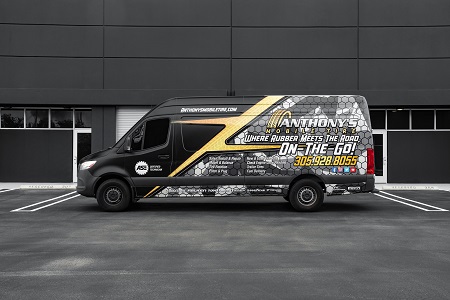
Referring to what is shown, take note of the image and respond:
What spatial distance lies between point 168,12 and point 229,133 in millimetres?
10429

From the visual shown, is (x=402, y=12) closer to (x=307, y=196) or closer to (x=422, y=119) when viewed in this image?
(x=422, y=119)

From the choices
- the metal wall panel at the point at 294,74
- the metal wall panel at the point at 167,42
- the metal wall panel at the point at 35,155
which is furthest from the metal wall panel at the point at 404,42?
the metal wall panel at the point at 35,155

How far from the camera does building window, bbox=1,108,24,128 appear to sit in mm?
19750

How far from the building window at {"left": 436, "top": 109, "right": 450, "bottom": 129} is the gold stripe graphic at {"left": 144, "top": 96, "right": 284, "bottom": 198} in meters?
11.7

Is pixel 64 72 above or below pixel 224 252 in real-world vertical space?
above

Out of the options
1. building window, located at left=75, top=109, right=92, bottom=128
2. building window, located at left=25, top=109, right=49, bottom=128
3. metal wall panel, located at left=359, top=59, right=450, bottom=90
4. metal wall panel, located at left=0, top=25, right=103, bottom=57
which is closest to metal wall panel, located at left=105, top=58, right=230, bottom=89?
metal wall panel, located at left=0, top=25, right=103, bottom=57

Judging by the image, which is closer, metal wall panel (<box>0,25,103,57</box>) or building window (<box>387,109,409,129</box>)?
metal wall panel (<box>0,25,103,57</box>)

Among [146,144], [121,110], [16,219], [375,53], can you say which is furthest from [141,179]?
[375,53]

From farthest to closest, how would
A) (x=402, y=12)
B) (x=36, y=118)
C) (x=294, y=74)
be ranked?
(x=36, y=118), (x=402, y=12), (x=294, y=74)

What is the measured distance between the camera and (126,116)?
63.9 feet

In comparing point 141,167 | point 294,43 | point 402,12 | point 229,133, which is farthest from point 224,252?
point 402,12

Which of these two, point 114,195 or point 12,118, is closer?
point 114,195

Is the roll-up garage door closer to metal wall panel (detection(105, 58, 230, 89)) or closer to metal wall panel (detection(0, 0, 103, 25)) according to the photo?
metal wall panel (detection(105, 58, 230, 89))

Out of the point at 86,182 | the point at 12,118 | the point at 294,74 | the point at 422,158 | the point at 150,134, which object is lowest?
the point at 86,182
